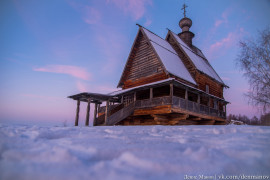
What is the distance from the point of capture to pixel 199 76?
16234 mm

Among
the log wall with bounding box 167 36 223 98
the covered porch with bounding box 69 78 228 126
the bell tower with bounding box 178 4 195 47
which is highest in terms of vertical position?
the bell tower with bounding box 178 4 195 47

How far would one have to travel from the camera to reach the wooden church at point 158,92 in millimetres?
12125

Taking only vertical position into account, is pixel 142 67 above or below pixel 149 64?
below

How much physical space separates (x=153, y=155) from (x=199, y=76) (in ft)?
53.8

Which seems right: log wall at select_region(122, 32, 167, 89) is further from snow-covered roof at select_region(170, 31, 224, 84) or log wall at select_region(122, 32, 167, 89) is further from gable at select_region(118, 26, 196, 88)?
snow-covered roof at select_region(170, 31, 224, 84)

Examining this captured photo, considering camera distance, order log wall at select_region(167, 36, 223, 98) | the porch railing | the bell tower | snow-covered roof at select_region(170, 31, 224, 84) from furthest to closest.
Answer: the bell tower < snow-covered roof at select_region(170, 31, 224, 84) < log wall at select_region(167, 36, 223, 98) < the porch railing

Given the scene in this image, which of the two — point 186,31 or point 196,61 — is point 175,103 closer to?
point 196,61

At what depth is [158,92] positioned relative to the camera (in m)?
14.6

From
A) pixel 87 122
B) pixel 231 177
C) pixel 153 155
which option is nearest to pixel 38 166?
pixel 153 155

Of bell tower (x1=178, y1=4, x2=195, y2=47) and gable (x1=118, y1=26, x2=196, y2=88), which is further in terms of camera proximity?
bell tower (x1=178, y1=4, x2=195, y2=47)

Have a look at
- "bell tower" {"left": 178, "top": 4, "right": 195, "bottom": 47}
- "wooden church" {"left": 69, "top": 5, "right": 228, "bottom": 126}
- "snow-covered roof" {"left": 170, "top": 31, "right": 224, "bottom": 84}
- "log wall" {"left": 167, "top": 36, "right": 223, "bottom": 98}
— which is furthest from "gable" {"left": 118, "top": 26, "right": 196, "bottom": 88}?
"bell tower" {"left": 178, "top": 4, "right": 195, "bottom": 47}

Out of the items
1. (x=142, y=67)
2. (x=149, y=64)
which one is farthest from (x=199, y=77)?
(x=142, y=67)

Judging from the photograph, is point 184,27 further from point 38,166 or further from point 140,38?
point 38,166

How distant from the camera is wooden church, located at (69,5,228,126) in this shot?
12.1 m
